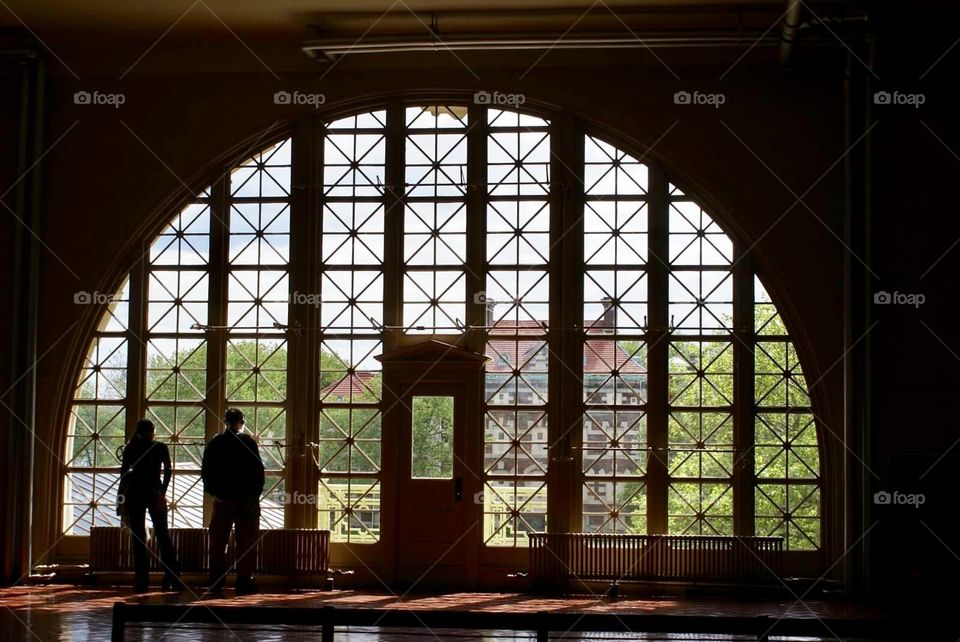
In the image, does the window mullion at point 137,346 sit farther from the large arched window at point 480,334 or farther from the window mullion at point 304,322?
the window mullion at point 304,322

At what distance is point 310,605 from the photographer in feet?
29.2

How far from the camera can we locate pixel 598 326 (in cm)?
1006

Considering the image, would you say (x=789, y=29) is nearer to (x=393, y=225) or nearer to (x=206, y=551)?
(x=393, y=225)

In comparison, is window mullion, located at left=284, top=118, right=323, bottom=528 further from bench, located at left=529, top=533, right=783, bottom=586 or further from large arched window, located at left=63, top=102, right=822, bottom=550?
bench, located at left=529, top=533, right=783, bottom=586

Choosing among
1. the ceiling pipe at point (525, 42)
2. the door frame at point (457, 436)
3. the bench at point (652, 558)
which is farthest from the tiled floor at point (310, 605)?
the ceiling pipe at point (525, 42)

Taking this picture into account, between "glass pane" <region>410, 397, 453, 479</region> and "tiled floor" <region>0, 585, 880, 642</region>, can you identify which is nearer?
"tiled floor" <region>0, 585, 880, 642</region>

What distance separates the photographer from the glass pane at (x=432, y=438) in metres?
10.1

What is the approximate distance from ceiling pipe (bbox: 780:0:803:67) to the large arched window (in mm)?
1551

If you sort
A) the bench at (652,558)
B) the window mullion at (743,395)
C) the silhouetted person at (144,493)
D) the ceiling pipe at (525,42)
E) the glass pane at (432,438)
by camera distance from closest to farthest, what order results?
the silhouetted person at (144,493) → the bench at (652,558) → the ceiling pipe at (525,42) → the window mullion at (743,395) → the glass pane at (432,438)

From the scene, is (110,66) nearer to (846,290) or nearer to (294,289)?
(294,289)

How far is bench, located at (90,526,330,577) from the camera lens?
979 cm

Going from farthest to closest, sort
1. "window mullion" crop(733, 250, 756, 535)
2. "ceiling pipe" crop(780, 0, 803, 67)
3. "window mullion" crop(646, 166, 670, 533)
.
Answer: "window mullion" crop(646, 166, 670, 533) < "window mullion" crop(733, 250, 756, 535) < "ceiling pipe" crop(780, 0, 803, 67)

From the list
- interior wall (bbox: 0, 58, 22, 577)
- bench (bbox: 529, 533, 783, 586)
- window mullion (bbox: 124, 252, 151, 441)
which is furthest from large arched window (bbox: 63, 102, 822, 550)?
interior wall (bbox: 0, 58, 22, 577)

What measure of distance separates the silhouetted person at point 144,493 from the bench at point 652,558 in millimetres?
3351
